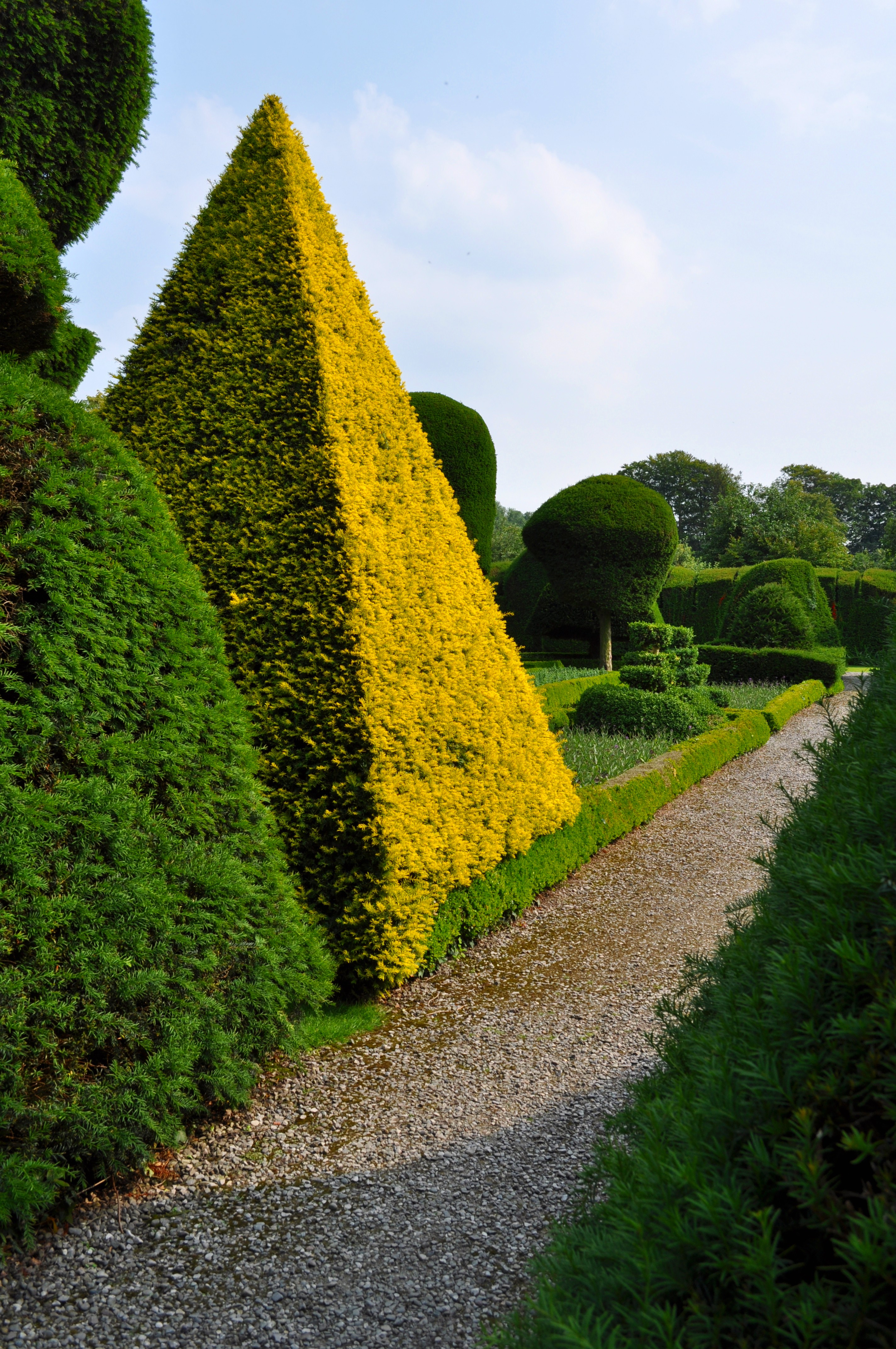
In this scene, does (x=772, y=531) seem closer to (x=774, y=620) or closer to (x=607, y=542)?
(x=774, y=620)

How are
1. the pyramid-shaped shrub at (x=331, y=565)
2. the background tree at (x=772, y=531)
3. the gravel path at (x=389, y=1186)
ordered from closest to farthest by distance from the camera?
1. the gravel path at (x=389, y=1186)
2. the pyramid-shaped shrub at (x=331, y=565)
3. the background tree at (x=772, y=531)

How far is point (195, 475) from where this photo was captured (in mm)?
4637

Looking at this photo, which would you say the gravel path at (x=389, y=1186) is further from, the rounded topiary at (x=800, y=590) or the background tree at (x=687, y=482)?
the background tree at (x=687, y=482)

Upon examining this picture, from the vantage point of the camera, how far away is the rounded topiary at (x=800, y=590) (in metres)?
21.7

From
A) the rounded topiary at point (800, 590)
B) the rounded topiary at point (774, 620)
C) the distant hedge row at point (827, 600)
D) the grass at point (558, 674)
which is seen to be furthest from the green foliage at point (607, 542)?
the distant hedge row at point (827, 600)

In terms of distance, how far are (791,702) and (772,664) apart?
4761mm

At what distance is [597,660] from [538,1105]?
19.0 meters

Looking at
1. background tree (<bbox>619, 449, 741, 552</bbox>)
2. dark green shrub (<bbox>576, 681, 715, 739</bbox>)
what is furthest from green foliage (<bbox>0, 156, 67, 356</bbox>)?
background tree (<bbox>619, 449, 741, 552</bbox>)

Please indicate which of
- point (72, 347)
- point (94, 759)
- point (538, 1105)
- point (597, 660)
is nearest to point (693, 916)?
point (538, 1105)

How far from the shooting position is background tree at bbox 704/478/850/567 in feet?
107

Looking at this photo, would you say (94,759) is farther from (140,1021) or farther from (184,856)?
(140,1021)

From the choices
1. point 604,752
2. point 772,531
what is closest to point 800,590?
point 772,531

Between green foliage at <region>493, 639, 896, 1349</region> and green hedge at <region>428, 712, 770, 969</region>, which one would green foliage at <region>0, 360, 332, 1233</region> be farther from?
green foliage at <region>493, 639, 896, 1349</region>

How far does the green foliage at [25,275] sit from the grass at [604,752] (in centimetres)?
584
